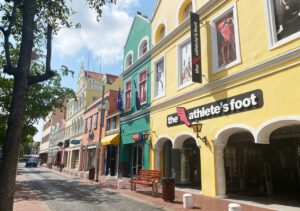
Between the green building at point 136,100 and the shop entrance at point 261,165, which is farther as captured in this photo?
the green building at point 136,100

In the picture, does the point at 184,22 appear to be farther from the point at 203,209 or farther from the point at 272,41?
the point at 203,209

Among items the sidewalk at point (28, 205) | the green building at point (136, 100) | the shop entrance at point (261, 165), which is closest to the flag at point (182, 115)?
the shop entrance at point (261, 165)

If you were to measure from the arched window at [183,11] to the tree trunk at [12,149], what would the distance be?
42.6ft

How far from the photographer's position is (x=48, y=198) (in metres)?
12.2

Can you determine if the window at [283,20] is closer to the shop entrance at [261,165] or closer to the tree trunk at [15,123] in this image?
the shop entrance at [261,165]

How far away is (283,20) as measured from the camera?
9594 millimetres

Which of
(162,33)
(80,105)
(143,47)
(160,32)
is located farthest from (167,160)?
(80,105)

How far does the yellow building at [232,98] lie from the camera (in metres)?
9.45

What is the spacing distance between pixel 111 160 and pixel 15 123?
20.8 metres

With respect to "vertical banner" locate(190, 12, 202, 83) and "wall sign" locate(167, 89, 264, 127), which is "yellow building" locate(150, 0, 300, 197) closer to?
"wall sign" locate(167, 89, 264, 127)

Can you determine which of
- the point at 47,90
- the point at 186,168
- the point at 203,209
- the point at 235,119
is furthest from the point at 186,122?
the point at 47,90

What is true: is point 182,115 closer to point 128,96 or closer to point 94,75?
point 128,96

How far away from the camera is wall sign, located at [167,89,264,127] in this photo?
10.1 metres

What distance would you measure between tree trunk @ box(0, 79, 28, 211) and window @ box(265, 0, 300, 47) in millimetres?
8522
